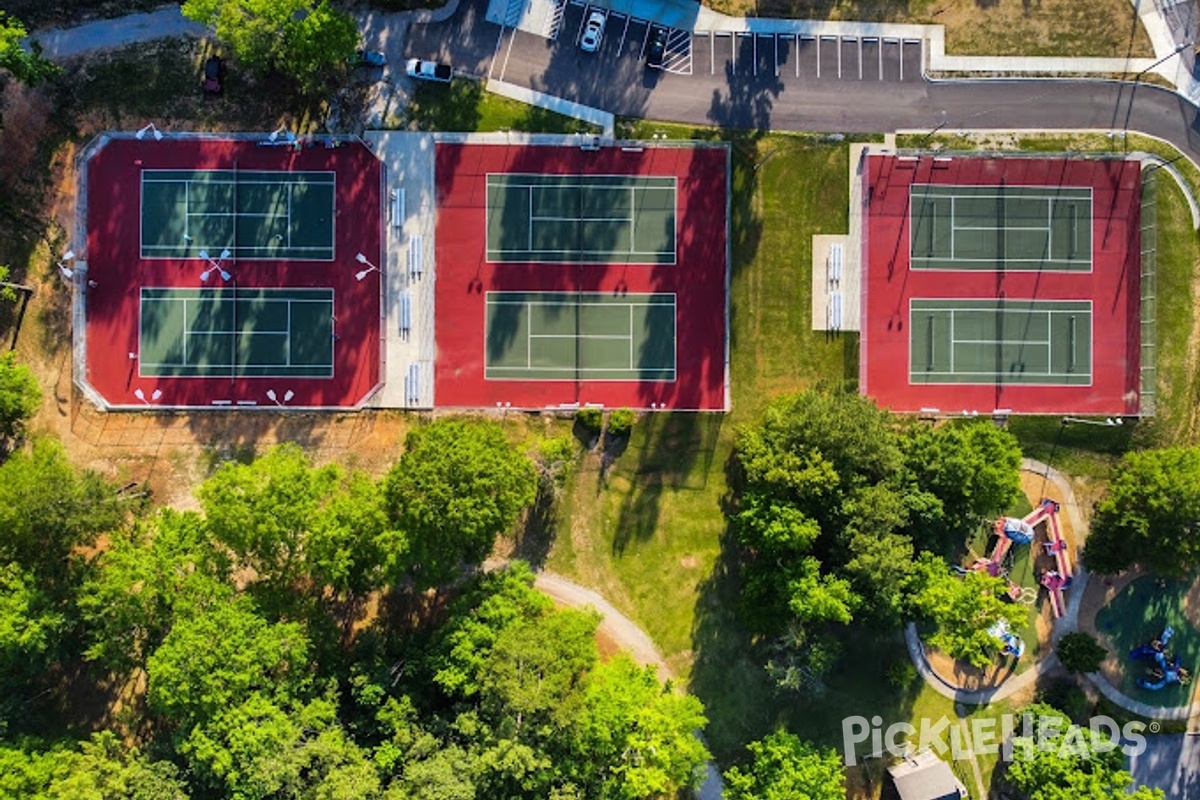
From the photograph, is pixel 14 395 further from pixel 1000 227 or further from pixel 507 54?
pixel 1000 227

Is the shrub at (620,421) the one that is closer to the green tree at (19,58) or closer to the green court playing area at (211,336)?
the green court playing area at (211,336)

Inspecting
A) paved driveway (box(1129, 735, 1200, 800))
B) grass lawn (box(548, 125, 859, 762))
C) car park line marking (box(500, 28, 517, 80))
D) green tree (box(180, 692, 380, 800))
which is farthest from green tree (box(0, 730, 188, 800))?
paved driveway (box(1129, 735, 1200, 800))

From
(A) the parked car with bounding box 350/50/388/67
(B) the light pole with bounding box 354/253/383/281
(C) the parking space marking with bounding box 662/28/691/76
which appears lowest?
(B) the light pole with bounding box 354/253/383/281

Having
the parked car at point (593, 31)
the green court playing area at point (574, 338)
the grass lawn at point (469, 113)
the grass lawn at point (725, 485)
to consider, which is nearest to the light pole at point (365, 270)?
the green court playing area at point (574, 338)

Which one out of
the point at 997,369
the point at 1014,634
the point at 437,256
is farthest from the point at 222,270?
the point at 1014,634

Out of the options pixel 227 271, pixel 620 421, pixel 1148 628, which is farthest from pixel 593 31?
pixel 1148 628

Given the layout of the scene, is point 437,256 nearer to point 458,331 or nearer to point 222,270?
point 458,331

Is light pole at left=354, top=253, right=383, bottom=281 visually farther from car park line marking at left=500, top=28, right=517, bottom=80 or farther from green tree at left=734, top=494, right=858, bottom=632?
green tree at left=734, top=494, right=858, bottom=632
